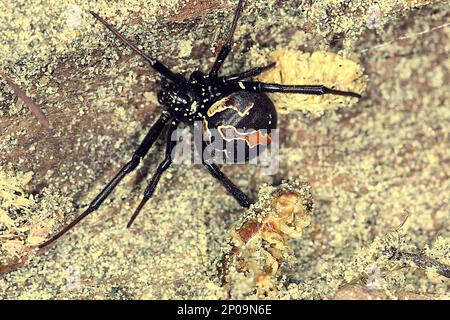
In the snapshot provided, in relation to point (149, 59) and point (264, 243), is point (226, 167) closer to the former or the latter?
point (264, 243)

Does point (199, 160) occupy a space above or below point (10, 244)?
above

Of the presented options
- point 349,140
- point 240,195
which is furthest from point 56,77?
point 349,140

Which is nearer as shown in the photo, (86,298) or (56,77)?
(56,77)

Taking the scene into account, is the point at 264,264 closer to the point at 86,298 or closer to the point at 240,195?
the point at 240,195

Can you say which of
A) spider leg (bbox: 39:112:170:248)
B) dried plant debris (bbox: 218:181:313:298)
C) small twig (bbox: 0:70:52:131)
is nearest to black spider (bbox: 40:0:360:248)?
spider leg (bbox: 39:112:170:248)

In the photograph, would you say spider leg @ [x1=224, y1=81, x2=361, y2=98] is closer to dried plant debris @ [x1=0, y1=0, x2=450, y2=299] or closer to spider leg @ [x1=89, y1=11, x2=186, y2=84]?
dried plant debris @ [x1=0, y1=0, x2=450, y2=299]
